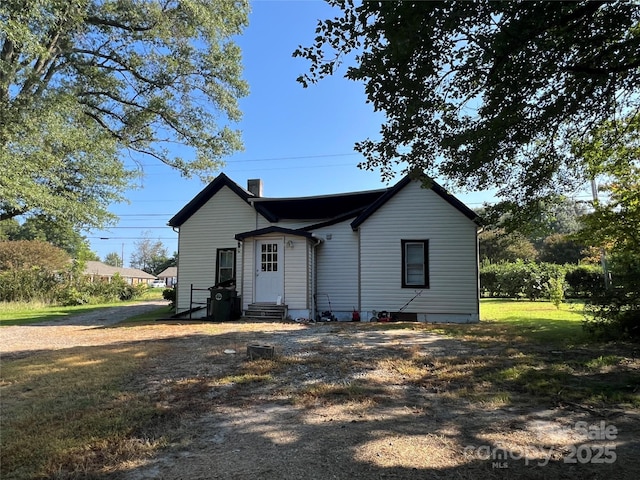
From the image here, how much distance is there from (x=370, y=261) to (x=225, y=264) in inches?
229

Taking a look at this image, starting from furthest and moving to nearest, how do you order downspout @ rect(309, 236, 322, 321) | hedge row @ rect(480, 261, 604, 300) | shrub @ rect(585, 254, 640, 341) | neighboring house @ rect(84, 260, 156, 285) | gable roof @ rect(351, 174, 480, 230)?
neighboring house @ rect(84, 260, 156, 285) → hedge row @ rect(480, 261, 604, 300) → downspout @ rect(309, 236, 322, 321) → gable roof @ rect(351, 174, 480, 230) → shrub @ rect(585, 254, 640, 341)

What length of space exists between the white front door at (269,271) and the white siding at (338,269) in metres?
1.64

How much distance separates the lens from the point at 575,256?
42906 millimetres

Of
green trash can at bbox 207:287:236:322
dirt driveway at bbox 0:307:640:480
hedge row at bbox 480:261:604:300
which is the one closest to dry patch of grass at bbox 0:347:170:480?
dirt driveway at bbox 0:307:640:480

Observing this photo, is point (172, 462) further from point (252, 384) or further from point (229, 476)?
point (252, 384)

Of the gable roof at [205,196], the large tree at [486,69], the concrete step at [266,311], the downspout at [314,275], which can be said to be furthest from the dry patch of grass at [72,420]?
the gable roof at [205,196]

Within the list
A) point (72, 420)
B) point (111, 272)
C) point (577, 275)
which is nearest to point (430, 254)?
point (72, 420)

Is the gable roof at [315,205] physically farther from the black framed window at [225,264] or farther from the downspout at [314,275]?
the black framed window at [225,264]

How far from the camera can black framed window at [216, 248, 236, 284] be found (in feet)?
49.2

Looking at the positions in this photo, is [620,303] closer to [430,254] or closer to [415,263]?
[430,254]

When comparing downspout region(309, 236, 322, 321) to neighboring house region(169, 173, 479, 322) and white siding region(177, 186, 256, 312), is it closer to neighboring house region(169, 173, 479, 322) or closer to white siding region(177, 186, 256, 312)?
neighboring house region(169, 173, 479, 322)

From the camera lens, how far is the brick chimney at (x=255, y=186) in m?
17.5

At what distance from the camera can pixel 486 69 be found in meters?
5.61

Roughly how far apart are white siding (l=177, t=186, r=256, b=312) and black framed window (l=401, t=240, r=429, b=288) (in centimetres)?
611
